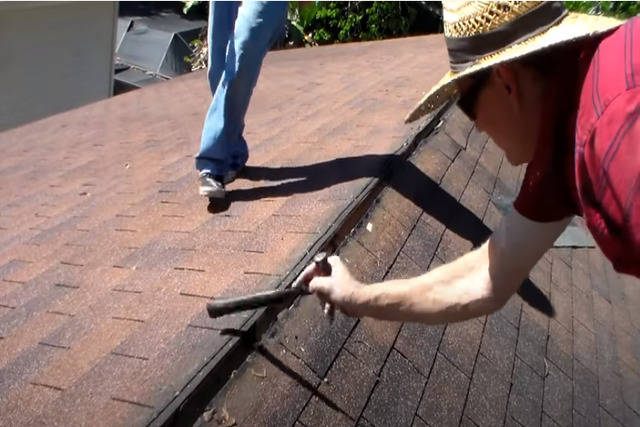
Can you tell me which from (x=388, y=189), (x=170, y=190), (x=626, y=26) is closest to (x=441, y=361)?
(x=388, y=189)

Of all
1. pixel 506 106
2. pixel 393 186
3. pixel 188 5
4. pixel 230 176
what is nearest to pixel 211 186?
pixel 230 176

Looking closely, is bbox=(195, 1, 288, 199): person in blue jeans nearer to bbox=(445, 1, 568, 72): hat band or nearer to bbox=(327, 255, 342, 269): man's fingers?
bbox=(327, 255, 342, 269): man's fingers

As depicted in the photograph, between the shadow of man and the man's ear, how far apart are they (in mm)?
1621

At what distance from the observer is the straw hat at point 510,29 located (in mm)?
1674

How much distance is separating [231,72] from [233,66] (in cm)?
3

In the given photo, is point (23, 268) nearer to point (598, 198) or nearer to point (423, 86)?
point (598, 198)

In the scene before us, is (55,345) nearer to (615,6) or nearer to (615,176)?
(615,176)

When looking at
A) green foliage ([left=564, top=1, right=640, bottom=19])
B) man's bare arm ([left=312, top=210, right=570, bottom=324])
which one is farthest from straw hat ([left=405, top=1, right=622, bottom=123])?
green foliage ([left=564, top=1, right=640, bottom=19])

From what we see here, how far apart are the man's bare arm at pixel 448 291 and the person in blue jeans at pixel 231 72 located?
1457mm

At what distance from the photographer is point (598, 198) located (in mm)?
1547

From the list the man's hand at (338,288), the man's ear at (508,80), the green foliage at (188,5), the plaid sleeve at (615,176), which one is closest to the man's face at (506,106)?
the man's ear at (508,80)

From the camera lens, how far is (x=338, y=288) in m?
2.18

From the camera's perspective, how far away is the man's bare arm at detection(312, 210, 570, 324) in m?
2.10

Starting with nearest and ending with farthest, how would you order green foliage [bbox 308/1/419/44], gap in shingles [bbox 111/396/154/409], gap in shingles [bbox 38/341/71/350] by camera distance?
1. gap in shingles [bbox 111/396/154/409]
2. gap in shingles [bbox 38/341/71/350]
3. green foliage [bbox 308/1/419/44]
